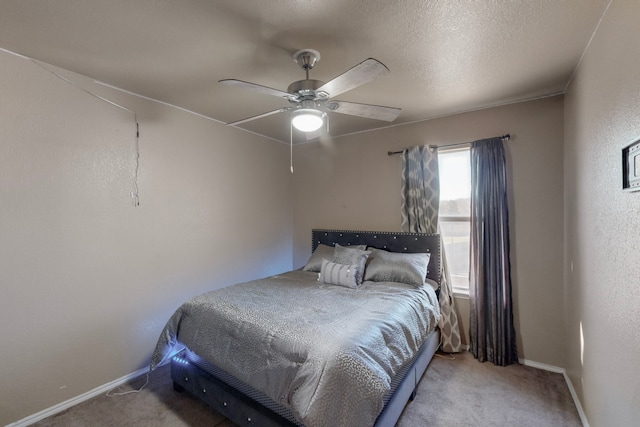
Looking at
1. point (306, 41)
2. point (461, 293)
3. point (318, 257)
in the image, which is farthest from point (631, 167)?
point (318, 257)

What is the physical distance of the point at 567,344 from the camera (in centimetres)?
247

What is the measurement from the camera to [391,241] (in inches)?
133

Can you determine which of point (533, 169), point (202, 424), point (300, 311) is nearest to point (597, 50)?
point (533, 169)

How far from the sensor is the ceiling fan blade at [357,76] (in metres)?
1.46

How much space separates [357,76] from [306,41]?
0.49 meters

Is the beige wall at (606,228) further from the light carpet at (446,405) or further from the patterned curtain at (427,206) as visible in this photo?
the patterned curtain at (427,206)

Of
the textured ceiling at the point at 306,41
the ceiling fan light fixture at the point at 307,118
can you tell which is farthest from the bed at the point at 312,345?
the textured ceiling at the point at 306,41

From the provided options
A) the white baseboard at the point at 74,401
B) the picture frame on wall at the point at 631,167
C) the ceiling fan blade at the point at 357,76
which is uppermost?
the ceiling fan blade at the point at 357,76

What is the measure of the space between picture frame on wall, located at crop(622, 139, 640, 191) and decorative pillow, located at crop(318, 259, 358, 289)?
1998 mm

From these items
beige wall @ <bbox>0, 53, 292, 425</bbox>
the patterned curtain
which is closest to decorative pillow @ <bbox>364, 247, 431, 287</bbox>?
the patterned curtain

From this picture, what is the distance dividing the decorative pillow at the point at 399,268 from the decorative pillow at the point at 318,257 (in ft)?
1.95

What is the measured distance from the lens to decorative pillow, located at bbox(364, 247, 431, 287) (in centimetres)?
278

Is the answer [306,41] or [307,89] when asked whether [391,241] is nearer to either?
[307,89]

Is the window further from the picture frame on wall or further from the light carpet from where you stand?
the picture frame on wall
